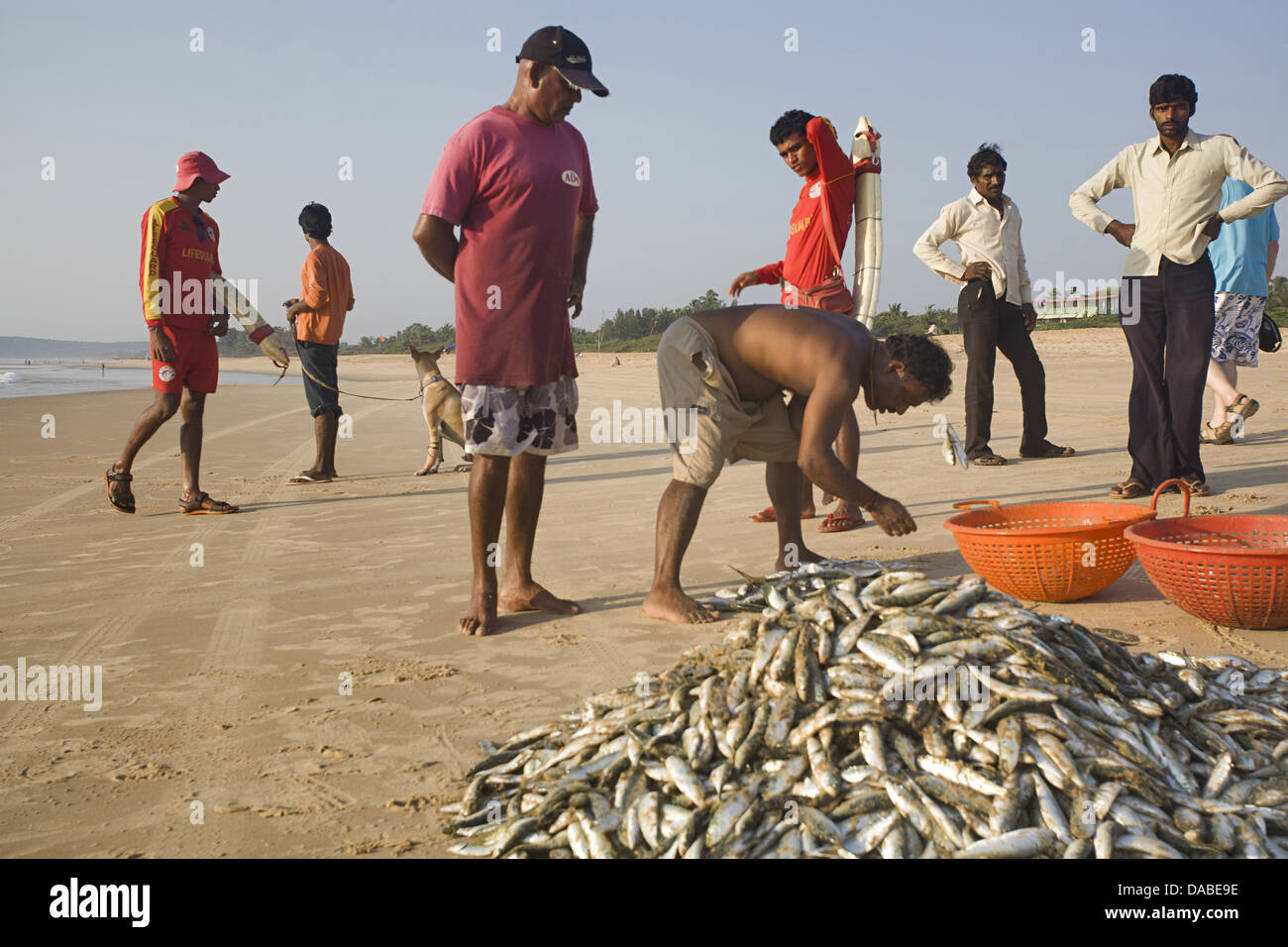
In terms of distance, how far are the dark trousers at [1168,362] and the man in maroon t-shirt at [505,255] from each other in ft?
15.5

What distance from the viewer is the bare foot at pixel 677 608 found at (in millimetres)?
4988

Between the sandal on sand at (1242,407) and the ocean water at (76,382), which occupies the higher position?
the ocean water at (76,382)

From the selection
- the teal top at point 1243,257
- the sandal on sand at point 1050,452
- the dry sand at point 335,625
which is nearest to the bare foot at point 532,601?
the dry sand at point 335,625

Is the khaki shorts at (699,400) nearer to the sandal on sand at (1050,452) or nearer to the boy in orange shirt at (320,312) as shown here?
the sandal on sand at (1050,452)

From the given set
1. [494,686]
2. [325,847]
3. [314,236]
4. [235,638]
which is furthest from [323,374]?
[325,847]

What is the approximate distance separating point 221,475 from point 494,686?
8.49 metres

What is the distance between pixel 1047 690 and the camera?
3016mm

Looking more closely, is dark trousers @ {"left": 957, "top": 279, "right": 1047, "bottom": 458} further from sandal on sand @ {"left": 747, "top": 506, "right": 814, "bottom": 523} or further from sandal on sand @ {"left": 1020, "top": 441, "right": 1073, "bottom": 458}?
sandal on sand @ {"left": 747, "top": 506, "right": 814, "bottom": 523}

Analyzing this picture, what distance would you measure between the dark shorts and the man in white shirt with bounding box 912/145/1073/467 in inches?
247

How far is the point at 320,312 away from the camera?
10.5 meters

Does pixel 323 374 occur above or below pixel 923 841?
above

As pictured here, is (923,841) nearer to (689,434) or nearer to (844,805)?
(844,805)

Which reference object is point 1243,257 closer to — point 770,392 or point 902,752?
point 770,392
